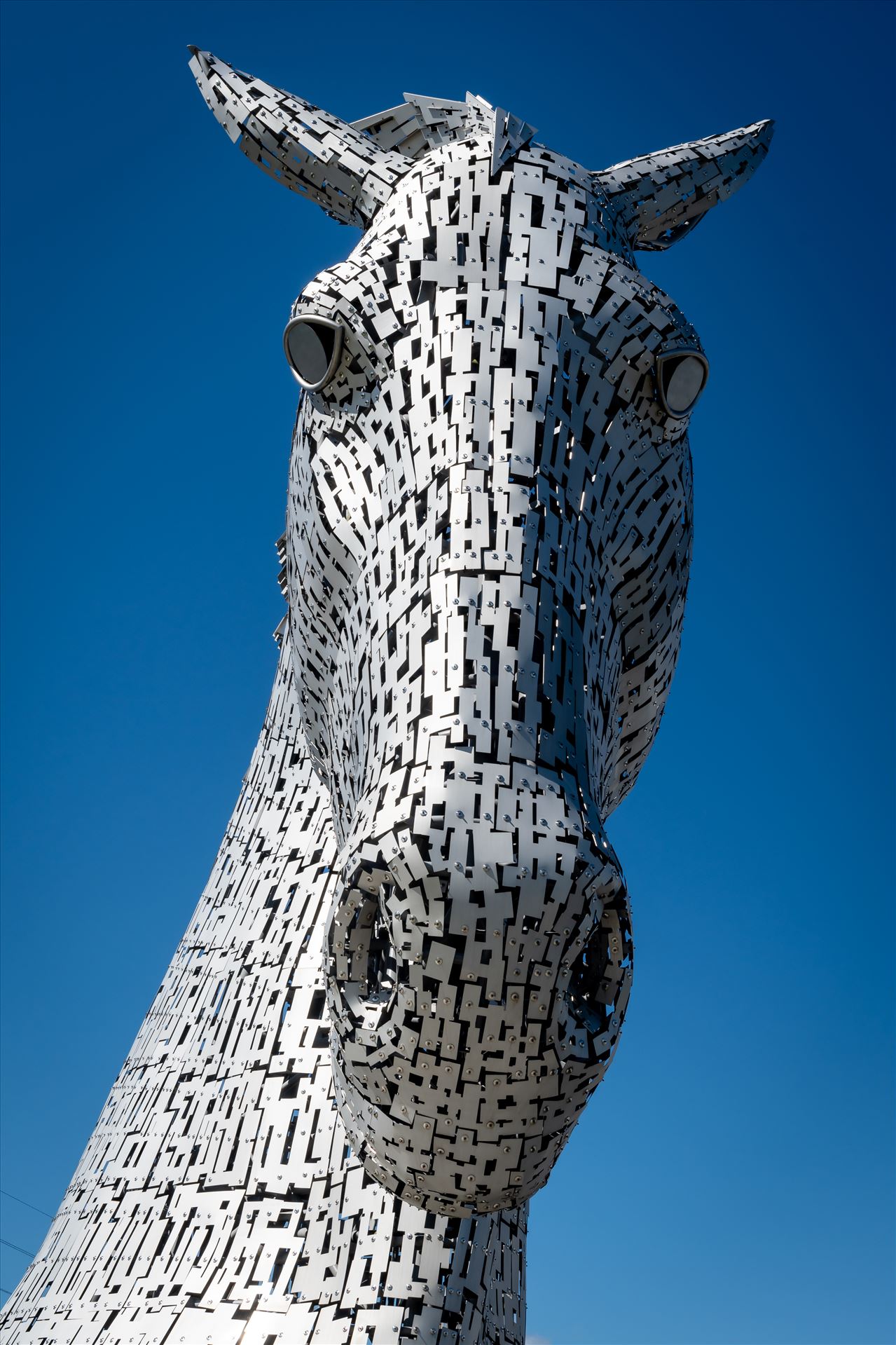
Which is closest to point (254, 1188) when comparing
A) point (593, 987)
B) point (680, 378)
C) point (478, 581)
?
point (593, 987)

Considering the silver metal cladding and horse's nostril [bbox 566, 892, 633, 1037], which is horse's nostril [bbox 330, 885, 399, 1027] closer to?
the silver metal cladding

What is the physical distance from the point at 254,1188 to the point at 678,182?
9.89ft

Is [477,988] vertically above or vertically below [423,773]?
below

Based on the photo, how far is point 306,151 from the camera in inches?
137

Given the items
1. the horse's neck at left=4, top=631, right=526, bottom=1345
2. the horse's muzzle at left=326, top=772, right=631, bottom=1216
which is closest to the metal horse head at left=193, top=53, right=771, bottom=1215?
the horse's muzzle at left=326, top=772, right=631, bottom=1216

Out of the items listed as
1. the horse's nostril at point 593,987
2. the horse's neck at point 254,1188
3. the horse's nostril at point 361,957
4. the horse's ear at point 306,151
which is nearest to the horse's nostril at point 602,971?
the horse's nostril at point 593,987

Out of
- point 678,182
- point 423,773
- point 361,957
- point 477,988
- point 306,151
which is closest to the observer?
point 477,988

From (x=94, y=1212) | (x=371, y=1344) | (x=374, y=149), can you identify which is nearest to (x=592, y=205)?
(x=374, y=149)

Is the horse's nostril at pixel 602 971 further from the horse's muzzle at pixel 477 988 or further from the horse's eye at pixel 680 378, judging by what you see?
the horse's eye at pixel 680 378

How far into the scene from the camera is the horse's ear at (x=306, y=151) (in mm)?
3473

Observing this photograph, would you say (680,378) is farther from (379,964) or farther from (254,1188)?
(254,1188)

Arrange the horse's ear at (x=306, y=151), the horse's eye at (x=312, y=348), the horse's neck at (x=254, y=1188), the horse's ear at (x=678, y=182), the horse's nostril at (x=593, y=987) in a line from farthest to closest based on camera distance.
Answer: the horse's ear at (x=678, y=182) < the horse's ear at (x=306, y=151) < the horse's eye at (x=312, y=348) < the horse's neck at (x=254, y=1188) < the horse's nostril at (x=593, y=987)

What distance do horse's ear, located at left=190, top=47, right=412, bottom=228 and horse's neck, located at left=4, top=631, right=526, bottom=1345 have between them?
1561 millimetres

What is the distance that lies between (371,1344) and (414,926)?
118cm
